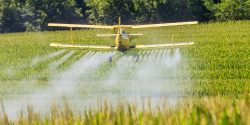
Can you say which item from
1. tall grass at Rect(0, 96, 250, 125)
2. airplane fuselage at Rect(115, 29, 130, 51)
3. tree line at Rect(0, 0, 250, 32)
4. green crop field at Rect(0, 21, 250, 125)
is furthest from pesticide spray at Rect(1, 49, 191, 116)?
tree line at Rect(0, 0, 250, 32)

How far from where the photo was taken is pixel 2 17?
82.2 meters

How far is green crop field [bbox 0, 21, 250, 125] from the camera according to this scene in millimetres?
10523

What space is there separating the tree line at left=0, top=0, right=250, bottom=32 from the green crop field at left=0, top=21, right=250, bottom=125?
2276 cm

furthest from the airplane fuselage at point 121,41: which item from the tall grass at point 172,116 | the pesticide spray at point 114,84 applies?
the tall grass at point 172,116

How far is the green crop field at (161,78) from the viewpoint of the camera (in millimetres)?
10523

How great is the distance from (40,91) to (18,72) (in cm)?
808

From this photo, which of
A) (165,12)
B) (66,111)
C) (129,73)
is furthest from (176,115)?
(165,12)

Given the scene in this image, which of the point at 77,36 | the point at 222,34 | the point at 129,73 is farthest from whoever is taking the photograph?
the point at 77,36

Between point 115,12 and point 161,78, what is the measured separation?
2144 inches

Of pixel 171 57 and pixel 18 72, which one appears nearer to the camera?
pixel 18 72

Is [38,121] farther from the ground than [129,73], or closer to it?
farther from the ground

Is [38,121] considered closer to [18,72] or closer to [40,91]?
[40,91]

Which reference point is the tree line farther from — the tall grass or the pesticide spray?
the tall grass

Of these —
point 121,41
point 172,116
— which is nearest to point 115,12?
point 121,41
